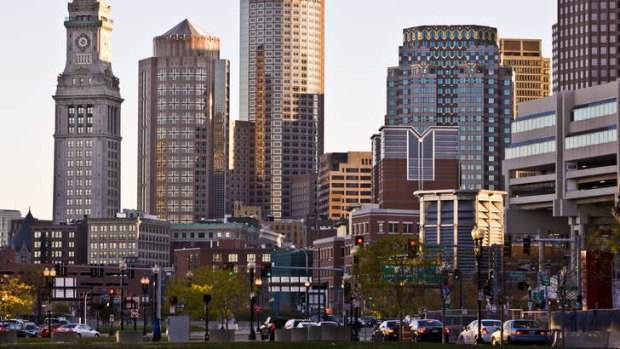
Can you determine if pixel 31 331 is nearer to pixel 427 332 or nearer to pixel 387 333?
pixel 387 333

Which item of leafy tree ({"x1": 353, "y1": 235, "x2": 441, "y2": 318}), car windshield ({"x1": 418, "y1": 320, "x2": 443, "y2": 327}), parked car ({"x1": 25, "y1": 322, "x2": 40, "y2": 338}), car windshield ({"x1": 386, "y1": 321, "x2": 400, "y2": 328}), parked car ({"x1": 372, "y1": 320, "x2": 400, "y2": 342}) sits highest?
leafy tree ({"x1": 353, "y1": 235, "x2": 441, "y2": 318})

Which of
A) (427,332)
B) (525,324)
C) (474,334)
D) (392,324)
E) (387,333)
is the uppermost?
(525,324)

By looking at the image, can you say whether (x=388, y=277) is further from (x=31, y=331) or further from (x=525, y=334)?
(x=525, y=334)

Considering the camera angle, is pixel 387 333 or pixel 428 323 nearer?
pixel 428 323

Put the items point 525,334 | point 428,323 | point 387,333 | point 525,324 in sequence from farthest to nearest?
1. point 387,333
2. point 428,323
3. point 525,324
4. point 525,334

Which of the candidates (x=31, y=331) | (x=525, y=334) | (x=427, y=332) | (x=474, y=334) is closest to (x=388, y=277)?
(x=31, y=331)

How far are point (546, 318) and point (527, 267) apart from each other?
9639 cm

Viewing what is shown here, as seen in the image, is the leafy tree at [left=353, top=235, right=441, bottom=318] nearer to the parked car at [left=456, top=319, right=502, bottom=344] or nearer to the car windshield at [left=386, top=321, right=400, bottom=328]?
the car windshield at [left=386, top=321, right=400, bottom=328]

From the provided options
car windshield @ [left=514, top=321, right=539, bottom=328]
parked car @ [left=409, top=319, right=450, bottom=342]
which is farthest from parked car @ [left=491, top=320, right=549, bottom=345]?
parked car @ [left=409, top=319, right=450, bottom=342]

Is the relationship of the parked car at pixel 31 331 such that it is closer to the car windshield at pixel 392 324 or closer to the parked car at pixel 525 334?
the car windshield at pixel 392 324

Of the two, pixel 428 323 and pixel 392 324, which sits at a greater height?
pixel 428 323

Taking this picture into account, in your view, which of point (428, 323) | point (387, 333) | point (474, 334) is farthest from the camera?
point (387, 333)

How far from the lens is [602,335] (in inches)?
3285

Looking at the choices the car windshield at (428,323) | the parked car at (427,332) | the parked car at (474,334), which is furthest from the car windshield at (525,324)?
the car windshield at (428,323)
